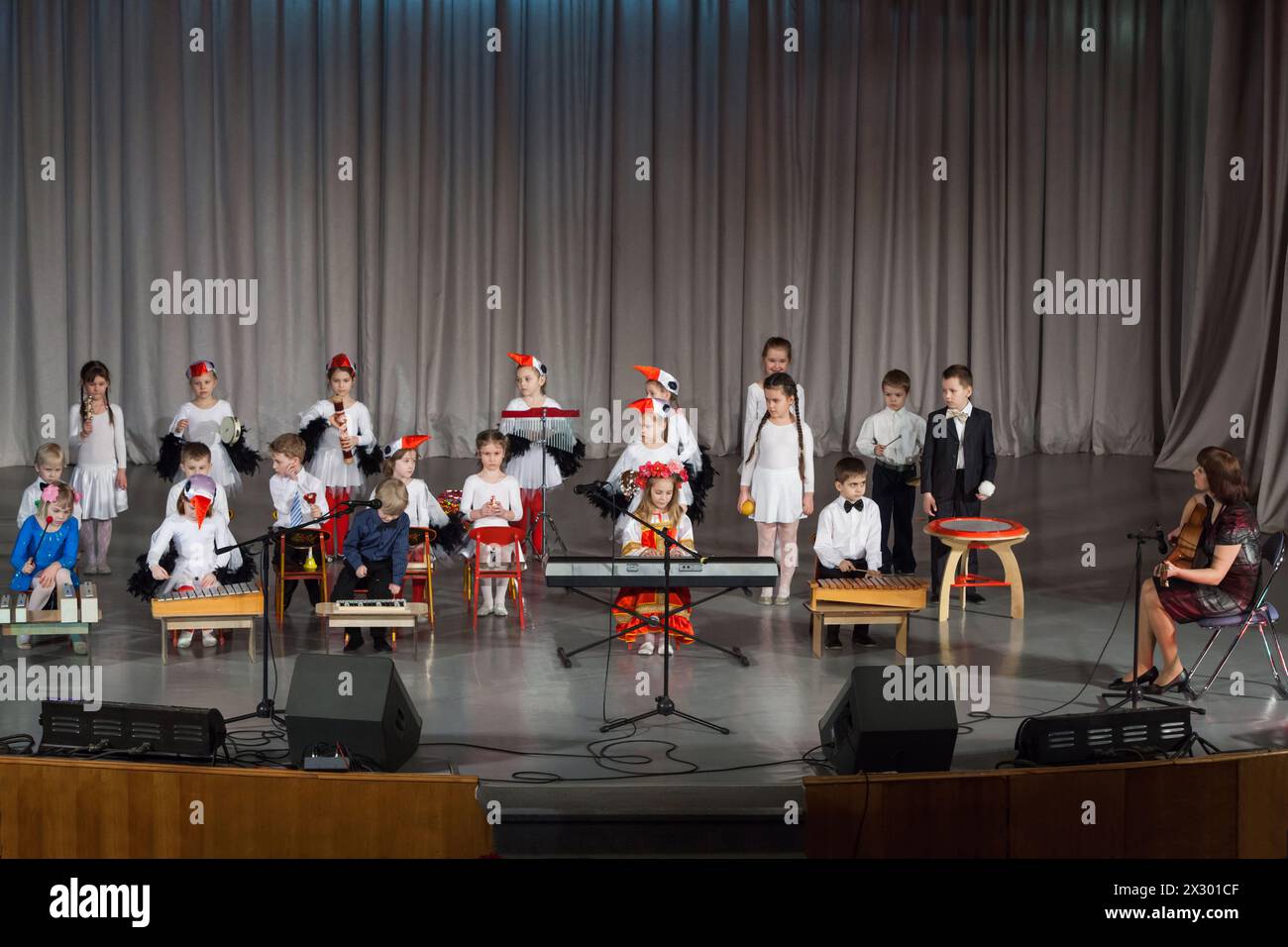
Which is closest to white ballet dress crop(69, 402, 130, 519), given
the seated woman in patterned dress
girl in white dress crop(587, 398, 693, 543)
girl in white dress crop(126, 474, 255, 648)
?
girl in white dress crop(126, 474, 255, 648)

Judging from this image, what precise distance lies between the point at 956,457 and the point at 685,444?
1.61m

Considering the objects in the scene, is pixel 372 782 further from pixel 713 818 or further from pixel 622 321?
pixel 622 321

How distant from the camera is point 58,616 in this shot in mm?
7273

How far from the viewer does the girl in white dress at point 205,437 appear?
8945 millimetres

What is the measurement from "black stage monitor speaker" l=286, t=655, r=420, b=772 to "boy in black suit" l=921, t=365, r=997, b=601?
3.93 metres

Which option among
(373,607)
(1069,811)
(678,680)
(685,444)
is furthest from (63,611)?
(1069,811)

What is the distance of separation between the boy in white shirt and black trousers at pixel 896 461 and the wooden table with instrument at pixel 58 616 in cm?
437

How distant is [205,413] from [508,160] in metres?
5.85

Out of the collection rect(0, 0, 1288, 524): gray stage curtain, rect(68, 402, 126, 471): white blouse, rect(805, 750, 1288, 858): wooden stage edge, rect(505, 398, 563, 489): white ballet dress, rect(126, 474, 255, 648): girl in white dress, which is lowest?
rect(805, 750, 1288, 858): wooden stage edge

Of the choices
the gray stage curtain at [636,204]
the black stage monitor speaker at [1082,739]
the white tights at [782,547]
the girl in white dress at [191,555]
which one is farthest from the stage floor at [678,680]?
the gray stage curtain at [636,204]

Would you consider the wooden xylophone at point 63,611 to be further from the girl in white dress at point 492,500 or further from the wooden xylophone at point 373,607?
the girl in white dress at point 492,500

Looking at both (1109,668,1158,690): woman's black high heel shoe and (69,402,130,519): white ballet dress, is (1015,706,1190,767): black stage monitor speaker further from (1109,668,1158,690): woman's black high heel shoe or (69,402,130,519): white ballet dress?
(69,402,130,519): white ballet dress

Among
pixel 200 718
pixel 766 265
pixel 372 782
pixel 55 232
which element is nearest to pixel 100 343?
pixel 55 232

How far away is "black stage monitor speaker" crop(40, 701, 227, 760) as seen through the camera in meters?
5.52
